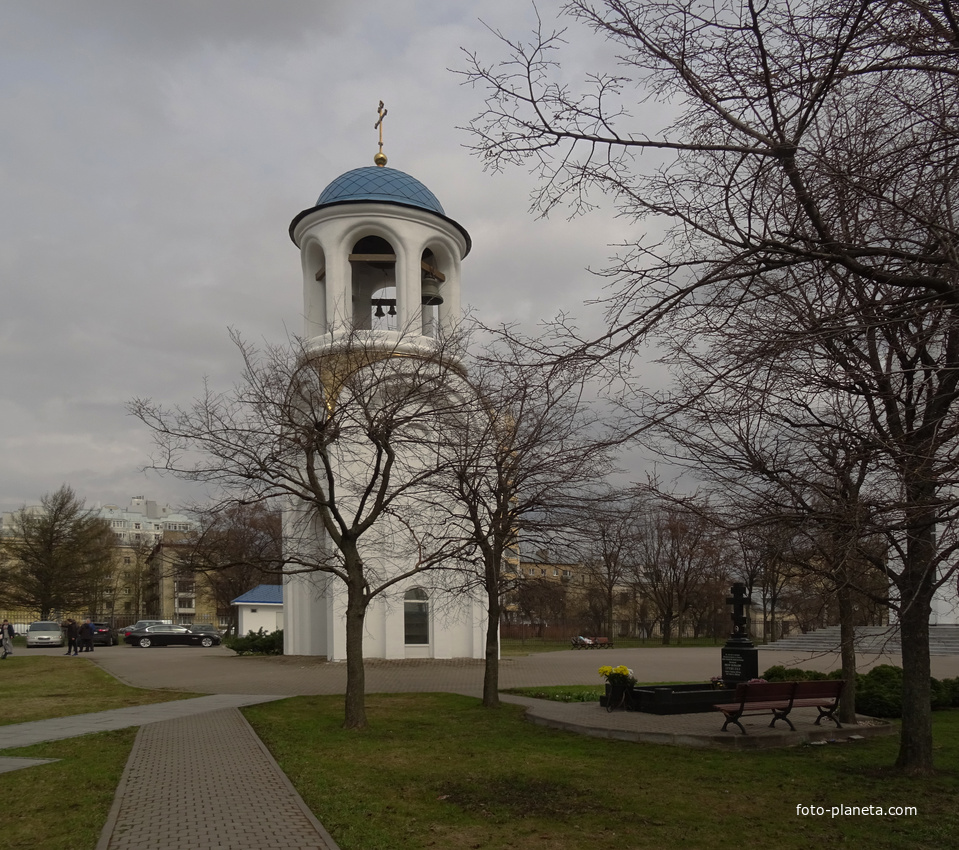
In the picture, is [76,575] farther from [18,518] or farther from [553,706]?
[553,706]

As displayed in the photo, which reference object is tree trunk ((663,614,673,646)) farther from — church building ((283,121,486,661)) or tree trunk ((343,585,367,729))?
tree trunk ((343,585,367,729))

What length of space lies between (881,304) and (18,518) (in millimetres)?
66008

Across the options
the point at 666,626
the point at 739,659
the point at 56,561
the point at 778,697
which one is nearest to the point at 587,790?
the point at 778,697

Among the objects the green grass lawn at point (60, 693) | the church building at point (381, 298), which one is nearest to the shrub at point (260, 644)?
the church building at point (381, 298)

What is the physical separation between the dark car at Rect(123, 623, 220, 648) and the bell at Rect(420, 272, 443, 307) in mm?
27306

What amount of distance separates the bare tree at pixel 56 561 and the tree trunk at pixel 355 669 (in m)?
49.3

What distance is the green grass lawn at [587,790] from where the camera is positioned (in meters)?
7.55

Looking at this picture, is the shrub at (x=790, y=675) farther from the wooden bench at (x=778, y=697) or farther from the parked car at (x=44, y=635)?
the parked car at (x=44, y=635)

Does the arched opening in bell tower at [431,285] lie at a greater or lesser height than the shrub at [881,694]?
greater

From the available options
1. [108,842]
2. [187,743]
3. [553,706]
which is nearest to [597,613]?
[553,706]

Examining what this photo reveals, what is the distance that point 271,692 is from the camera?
20203 mm

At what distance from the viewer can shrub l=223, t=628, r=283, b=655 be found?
3441cm

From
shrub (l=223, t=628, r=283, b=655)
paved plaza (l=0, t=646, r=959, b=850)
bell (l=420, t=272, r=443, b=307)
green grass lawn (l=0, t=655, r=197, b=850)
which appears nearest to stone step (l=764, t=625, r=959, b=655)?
paved plaza (l=0, t=646, r=959, b=850)

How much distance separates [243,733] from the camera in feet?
43.6
